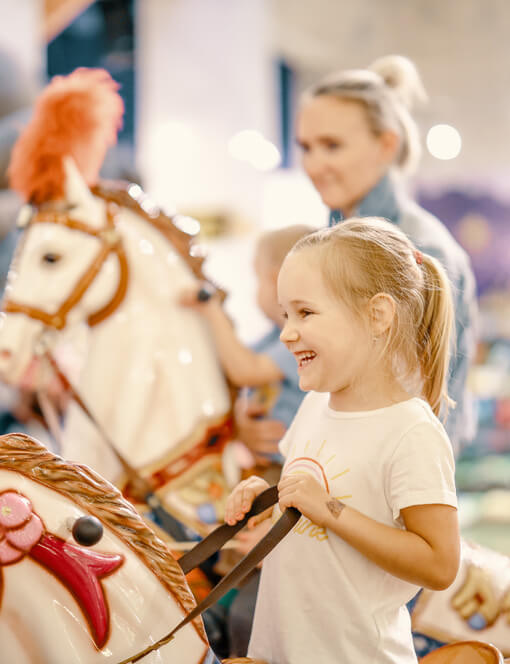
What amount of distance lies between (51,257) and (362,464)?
96 cm

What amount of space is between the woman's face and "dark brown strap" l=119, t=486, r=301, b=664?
93 cm

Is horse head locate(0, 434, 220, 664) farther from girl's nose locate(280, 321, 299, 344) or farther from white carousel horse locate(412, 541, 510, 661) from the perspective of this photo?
white carousel horse locate(412, 541, 510, 661)

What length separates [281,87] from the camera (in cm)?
601

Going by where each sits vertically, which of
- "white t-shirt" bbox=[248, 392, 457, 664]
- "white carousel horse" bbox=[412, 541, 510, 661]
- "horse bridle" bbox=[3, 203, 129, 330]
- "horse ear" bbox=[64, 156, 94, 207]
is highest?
"horse ear" bbox=[64, 156, 94, 207]

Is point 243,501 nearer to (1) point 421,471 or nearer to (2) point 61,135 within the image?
(1) point 421,471

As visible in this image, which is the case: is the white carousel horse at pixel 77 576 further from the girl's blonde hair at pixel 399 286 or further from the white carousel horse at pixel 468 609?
the white carousel horse at pixel 468 609

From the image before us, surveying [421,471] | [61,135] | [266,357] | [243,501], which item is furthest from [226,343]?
[421,471]

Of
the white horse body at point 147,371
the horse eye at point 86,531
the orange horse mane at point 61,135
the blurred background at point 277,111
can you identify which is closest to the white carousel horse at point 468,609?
the white horse body at point 147,371

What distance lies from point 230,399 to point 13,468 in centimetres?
84

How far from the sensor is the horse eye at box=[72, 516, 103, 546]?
2.40ft

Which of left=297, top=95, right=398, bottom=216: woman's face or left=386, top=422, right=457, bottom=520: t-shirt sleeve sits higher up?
left=297, top=95, right=398, bottom=216: woman's face

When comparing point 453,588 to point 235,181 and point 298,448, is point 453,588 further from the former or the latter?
point 235,181

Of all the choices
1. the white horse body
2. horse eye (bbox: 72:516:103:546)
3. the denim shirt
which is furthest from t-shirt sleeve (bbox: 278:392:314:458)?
the white horse body

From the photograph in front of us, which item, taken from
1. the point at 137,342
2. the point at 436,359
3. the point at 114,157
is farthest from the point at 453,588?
the point at 114,157
